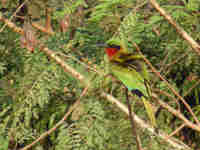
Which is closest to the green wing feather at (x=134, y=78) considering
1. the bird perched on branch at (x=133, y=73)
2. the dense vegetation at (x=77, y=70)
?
the bird perched on branch at (x=133, y=73)

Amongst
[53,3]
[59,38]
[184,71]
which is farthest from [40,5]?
[184,71]

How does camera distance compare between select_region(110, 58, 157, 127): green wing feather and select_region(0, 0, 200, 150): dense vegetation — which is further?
select_region(0, 0, 200, 150): dense vegetation

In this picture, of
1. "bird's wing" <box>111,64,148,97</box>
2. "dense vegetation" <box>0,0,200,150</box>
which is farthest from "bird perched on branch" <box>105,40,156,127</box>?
"dense vegetation" <box>0,0,200,150</box>

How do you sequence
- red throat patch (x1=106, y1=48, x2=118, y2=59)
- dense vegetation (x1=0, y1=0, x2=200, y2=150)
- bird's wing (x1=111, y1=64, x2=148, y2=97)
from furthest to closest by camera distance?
dense vegetation (x1=0, y1=0, x2=200, y2=150)
red throat patch (x1=106, y1=48, x2=118, y2=59)
bird's wing (x1=111, y1=64, x2=148, y2=97)

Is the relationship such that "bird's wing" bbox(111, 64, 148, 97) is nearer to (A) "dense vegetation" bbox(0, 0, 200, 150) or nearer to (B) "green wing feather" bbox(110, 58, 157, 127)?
(B) "green wing feather" bbox(110, 58, 157, 127)

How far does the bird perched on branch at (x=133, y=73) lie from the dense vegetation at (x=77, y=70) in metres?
0.11

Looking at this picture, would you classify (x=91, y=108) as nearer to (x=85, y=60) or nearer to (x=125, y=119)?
(x=125, y=119)

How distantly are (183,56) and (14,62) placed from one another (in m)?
0.82

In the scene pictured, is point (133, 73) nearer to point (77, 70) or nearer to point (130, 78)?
point (130, 78)

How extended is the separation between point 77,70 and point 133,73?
0.37m

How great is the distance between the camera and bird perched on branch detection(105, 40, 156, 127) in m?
1.00

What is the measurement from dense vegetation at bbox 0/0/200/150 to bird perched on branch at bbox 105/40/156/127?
11 cm

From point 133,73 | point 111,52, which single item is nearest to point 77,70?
point 111,52

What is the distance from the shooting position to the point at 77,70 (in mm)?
1319
